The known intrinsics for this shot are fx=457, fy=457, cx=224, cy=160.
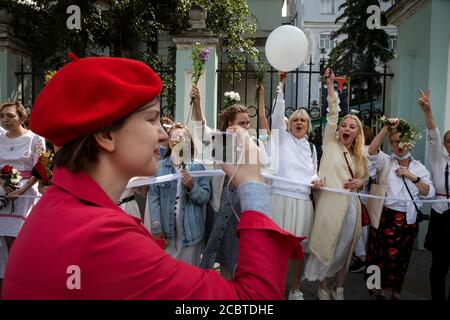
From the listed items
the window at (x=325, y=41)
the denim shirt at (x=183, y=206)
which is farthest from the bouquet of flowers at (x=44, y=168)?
the window at (x=325, y=41)

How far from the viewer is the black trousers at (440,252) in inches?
179

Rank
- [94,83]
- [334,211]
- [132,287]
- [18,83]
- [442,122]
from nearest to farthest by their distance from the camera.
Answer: [132,287], [94,83], [334,211], [442,122], [18,83]

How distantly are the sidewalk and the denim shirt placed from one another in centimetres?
166

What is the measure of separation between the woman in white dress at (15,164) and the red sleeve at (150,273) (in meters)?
4.53

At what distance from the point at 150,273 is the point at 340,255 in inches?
163

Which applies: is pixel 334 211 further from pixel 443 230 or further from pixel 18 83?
pixel 18 83

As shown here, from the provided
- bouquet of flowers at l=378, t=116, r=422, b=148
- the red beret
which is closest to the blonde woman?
bouquet of flowers at l=378, t=116, r=422, b=148

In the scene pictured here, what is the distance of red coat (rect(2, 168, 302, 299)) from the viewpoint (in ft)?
3.33

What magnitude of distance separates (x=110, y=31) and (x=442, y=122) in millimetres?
9024

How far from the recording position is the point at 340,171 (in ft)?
15.7

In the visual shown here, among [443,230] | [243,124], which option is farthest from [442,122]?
[243,124]

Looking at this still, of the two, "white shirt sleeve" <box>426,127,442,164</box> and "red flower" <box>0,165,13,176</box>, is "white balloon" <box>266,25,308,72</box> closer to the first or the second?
"white shirt sleeve" <box>426,127,442,164</box>

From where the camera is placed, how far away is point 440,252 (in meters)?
4.59

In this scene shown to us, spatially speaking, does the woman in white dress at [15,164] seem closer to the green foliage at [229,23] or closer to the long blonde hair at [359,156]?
the long blonde hair at [359,156]
